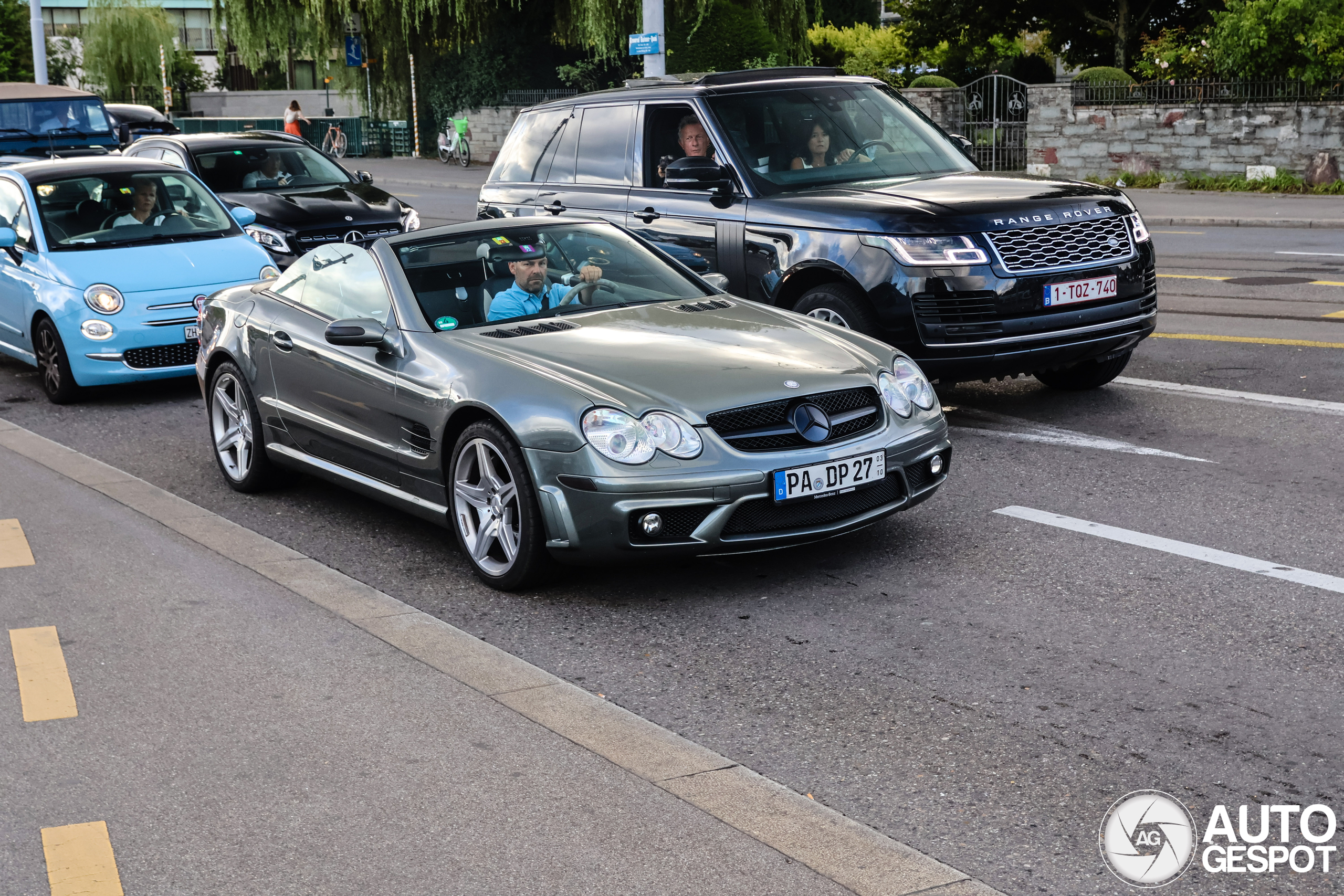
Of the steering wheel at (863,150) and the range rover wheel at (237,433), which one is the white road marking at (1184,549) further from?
the range rover wheel at (237,433)

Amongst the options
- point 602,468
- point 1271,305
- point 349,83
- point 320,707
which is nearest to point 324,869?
point 320,707

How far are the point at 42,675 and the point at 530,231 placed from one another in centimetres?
306

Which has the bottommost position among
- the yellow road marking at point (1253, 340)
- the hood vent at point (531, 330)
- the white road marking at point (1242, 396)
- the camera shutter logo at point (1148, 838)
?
the camera shutter logo at point (1148, 838)

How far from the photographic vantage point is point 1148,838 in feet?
12.4

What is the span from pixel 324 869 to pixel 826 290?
5.56 m

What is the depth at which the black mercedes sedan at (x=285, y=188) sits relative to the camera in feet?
48.2

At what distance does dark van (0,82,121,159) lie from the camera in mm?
20297

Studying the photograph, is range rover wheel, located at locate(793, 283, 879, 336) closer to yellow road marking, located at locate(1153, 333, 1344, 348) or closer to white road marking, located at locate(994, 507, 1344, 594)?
white road marking, located at locate(994, 507, 1344, 594)

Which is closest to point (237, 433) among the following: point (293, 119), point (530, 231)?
point (530, 231)

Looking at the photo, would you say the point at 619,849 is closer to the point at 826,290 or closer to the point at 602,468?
the point at 602,468

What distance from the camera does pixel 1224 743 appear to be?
429 centimetres

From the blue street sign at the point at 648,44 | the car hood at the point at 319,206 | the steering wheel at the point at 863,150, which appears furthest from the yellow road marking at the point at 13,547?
the blue street sign at the point at 648,44

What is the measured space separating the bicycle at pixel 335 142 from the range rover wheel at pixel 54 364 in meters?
35.3

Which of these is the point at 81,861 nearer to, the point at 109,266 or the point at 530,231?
the point at 530,231
